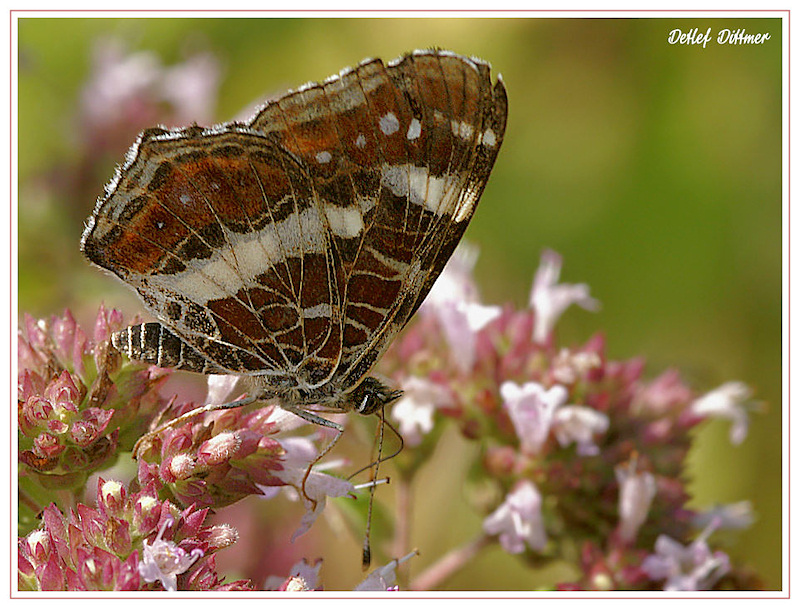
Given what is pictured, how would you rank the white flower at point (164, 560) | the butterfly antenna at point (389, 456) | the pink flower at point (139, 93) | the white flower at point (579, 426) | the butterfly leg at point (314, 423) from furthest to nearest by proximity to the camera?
the pink flower at point (139, 93) → the white flower at point (579, 426) → the butterfly antenna at point (389, 456) → the butterfly leg at point (314, 423) → the white flower at point (164, 560)

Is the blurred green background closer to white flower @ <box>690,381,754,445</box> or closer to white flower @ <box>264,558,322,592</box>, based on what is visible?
white flower @ <box>690,381,754,445</box>

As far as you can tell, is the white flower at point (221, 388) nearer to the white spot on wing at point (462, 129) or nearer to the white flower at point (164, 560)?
the white flower at point (164, 560)

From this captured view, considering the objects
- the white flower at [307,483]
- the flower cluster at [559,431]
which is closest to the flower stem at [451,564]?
the flower cluster at [559,431]

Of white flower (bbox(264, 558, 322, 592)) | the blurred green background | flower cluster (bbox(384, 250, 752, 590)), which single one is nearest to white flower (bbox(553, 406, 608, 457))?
flower cluster (bbox(384, 250, 752, 590))

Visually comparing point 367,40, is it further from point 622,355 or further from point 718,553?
point 718,553

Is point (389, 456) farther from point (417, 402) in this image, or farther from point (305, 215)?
point (305, 215)

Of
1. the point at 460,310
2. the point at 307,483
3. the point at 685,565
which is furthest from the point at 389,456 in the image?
the point at 685,565
